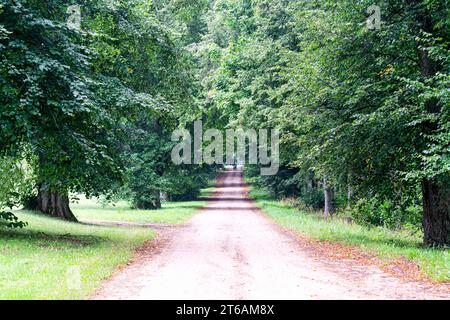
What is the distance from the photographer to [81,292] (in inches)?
327

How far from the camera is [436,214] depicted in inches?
570

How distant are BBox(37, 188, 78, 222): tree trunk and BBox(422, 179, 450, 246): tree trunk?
604 inches

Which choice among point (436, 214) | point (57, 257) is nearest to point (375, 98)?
point (436, 214)

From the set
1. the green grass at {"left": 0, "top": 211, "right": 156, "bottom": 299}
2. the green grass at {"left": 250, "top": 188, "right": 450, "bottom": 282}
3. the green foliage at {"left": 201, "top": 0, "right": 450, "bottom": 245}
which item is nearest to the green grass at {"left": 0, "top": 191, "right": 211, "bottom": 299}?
the green grass at {"left": 0, "top": 211, "right": 156, "bottom": 299}

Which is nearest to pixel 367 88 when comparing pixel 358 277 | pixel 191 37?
pixel 358 277

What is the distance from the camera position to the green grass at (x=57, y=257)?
8430 millimetres

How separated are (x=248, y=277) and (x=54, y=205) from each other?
15.7 meters

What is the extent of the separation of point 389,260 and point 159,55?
10.2m

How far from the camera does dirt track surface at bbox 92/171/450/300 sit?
8383 millimetres

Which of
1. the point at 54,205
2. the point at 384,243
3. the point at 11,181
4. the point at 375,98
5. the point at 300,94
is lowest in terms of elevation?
the point at 384,243

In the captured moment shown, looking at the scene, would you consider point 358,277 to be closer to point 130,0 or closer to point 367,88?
point 367,88

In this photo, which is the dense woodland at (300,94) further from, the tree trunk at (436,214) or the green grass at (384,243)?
the green grass at (384,243)

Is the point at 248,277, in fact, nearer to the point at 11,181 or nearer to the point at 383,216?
the point at 11,181

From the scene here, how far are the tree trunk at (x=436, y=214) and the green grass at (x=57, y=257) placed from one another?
336 inches
